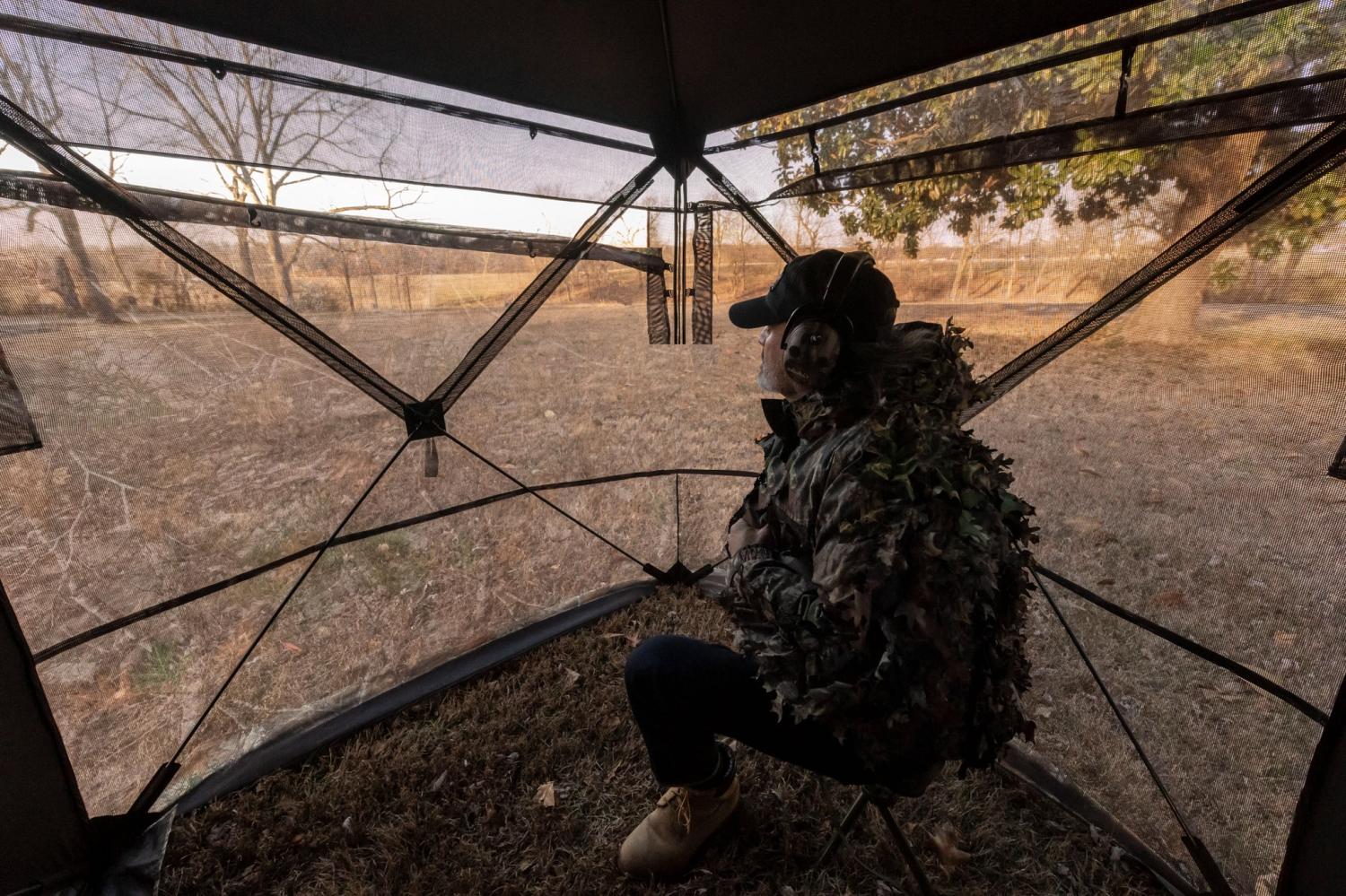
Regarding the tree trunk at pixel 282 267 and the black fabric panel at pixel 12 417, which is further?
the tree trunk at pixel 282 267

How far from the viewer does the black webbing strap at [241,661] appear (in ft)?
5.89

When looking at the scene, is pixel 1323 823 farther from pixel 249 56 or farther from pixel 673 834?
pixel 249 56

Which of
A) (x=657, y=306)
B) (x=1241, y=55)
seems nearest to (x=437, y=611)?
(x=657, y=306)

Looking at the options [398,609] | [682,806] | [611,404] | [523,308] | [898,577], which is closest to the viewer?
[898,577]

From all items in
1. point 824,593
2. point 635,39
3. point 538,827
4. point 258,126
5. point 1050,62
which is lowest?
point 538,827

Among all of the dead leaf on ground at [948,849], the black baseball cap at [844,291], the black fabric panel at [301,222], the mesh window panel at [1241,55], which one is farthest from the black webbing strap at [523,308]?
the dead leaf on ground at [948,849]

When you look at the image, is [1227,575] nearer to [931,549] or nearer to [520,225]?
[931,549]

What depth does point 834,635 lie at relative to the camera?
114 cm

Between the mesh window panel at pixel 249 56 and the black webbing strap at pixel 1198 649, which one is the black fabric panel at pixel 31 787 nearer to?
the mesh window panel at pixel 249 56

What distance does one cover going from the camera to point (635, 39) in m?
1.84

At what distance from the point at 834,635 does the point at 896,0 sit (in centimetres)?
171

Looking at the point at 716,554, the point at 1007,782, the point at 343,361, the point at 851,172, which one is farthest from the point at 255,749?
the point at 851,172

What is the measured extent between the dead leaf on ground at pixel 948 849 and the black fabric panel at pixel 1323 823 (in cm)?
80

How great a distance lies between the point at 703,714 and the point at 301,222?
6.72ft
